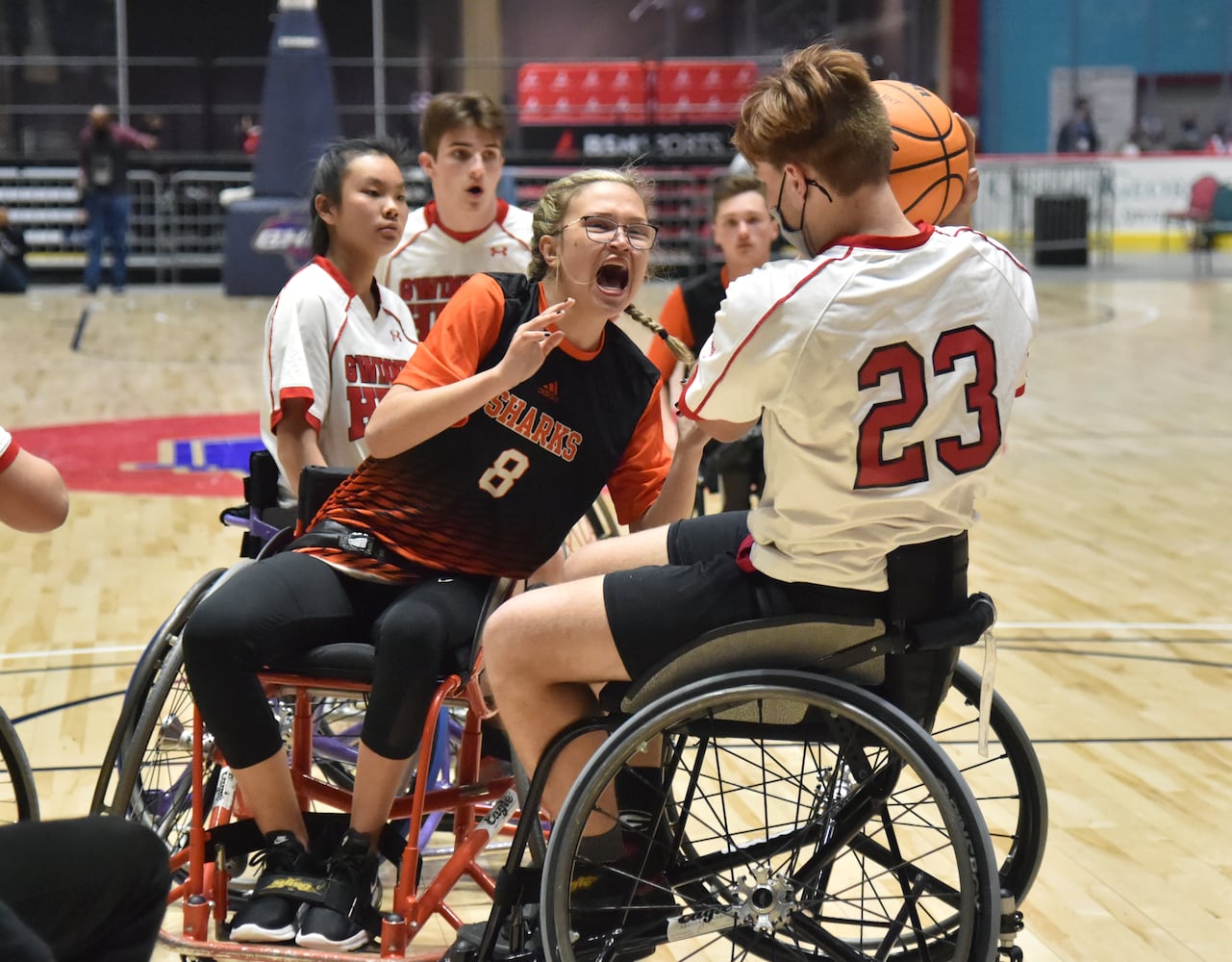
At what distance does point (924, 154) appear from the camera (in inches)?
97.7

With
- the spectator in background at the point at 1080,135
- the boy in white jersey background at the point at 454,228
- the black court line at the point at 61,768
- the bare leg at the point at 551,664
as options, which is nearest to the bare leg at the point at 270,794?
the bare leg at the point at 551,664

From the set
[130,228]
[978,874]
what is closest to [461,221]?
[978,874]

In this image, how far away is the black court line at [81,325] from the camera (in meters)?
11.8

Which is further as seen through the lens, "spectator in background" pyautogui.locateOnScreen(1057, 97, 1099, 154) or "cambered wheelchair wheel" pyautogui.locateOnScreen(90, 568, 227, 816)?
"spectator in background" pyautogui.locateOnScreen(1057, 97, 1099, 154)

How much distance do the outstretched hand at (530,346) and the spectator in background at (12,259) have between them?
1423 cm

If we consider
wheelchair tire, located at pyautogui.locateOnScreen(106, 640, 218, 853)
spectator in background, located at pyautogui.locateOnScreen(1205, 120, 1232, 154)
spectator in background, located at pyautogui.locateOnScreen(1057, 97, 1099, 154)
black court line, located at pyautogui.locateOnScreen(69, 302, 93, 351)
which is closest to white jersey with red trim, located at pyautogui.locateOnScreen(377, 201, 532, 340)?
wheelchair tire, located at pyautogui.locateOnScreen(106, 640, 218, 853)

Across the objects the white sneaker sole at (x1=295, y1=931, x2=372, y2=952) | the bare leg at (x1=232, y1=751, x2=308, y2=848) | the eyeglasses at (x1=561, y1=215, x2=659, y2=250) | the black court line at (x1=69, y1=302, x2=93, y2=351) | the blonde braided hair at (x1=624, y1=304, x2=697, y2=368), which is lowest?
the white sneaker sole at (x1=295, y1=931, x2=372, y2=952)

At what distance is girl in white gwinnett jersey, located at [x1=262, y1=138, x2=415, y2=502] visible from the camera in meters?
3.23

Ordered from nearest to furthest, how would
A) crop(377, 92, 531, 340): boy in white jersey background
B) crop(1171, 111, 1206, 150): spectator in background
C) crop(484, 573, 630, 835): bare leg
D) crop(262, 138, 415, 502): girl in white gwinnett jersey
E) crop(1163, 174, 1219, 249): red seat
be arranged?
crop(484, 573, 630, 835): bare leg, crop(262, 138, 415, 502): girl in white gwinnett jersey, crop(377, 92, 531, 340): boy in white jersey background, crop(1163, 174, 1219, 249): red seat, crop(1171, 111, 1206, 150): spectator in background

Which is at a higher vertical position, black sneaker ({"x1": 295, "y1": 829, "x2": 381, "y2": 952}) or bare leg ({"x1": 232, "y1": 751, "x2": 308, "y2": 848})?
bare leg ({"x1": 232, "y1": 751, "x2": 308, "y2": 848})

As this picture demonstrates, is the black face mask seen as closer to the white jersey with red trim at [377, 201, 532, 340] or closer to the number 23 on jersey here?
the number 23 on jersey

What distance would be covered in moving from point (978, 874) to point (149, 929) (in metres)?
1.07

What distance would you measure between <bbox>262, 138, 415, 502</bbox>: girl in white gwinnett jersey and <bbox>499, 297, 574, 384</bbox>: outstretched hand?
929mm

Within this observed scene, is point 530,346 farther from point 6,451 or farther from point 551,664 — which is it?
point 6,451
